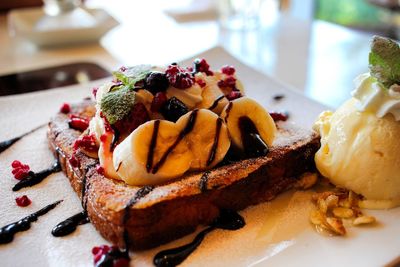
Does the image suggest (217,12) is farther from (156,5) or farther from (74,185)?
(74,185)

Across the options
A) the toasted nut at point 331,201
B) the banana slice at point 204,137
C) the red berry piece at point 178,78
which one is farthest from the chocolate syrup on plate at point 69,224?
the toasted nut at point 331,201

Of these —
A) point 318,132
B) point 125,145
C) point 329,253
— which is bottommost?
point 329,253

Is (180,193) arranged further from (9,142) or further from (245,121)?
(9,142)

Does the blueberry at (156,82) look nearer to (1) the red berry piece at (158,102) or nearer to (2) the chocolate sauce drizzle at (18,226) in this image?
(1) the red berry piece at (158,102)

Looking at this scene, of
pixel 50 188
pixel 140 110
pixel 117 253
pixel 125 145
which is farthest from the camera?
pixel 50 188

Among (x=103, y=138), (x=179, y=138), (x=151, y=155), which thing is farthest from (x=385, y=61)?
(x=103, y=138)

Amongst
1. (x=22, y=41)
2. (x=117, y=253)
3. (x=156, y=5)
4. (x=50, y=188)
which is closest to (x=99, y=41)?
(x=22, y=41)
